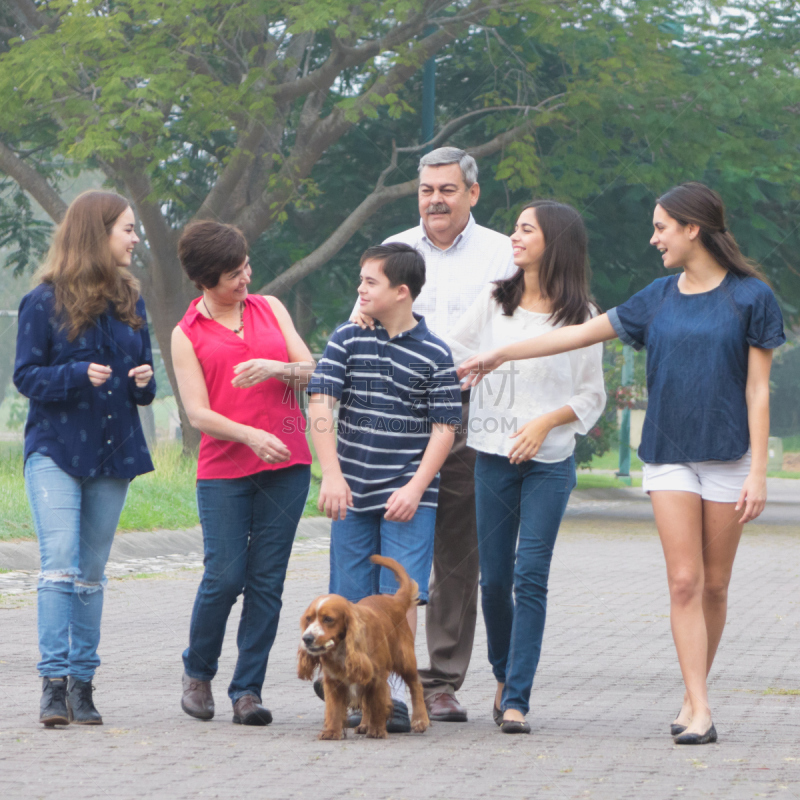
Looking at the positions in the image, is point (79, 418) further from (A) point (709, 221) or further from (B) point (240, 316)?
(A) point (709, 221)

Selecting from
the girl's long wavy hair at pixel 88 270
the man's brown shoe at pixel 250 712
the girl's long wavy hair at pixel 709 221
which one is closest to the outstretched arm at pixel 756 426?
the girl's long wavy hair at pixel 709 221

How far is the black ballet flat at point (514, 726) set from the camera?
4.66 m

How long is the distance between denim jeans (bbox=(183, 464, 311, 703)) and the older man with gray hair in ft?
2.59

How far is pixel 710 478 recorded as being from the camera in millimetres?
4695

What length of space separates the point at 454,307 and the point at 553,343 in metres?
0.71

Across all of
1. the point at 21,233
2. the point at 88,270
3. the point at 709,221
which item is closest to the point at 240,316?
the point at 88,270

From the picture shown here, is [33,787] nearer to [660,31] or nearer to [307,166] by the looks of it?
[307,166]

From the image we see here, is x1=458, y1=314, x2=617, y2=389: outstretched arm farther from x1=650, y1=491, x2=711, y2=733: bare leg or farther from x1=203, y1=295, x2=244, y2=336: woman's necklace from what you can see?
x1=203, y1=295, x2=244, y2=336: woman's necklace

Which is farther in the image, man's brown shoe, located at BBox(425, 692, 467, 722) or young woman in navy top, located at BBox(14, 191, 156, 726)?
man's brown shoe, located at BBox(425, 692, 467, 722)

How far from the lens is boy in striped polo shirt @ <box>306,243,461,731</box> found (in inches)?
189

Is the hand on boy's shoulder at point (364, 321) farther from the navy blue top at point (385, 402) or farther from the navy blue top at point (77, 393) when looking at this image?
the navy blue top at point (77, 393)

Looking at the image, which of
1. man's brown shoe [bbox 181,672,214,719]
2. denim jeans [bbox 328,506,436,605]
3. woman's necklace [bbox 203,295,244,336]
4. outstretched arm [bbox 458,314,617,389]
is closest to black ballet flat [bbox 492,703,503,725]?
denim jeans [bbox 328,506,436,605]

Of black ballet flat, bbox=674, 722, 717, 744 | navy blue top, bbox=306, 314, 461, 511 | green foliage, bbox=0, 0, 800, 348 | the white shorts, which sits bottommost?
black ballet flat, bbox=674, 722, 717, 744

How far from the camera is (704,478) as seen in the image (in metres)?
4.71
